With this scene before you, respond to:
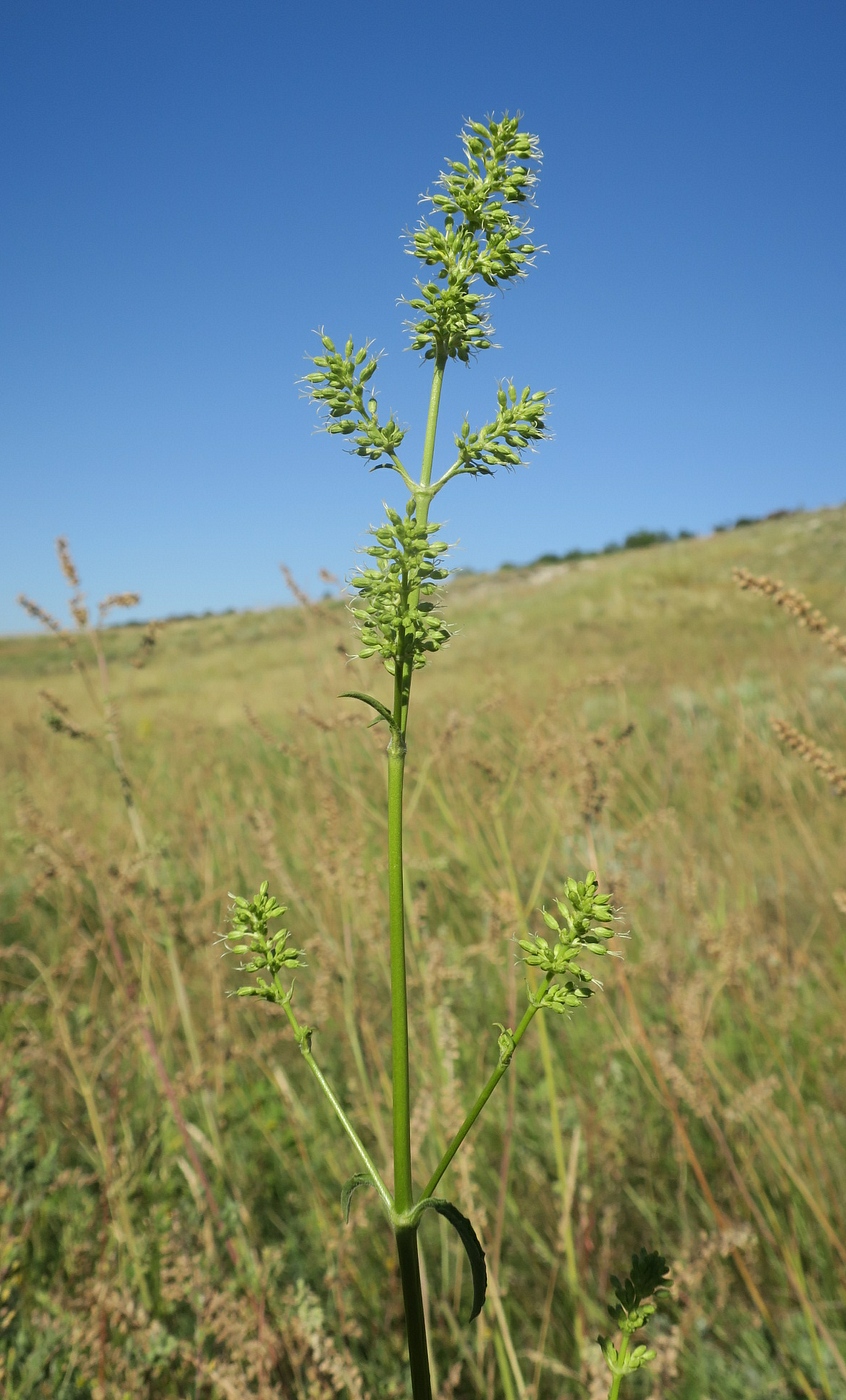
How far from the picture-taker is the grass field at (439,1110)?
233 centimetres

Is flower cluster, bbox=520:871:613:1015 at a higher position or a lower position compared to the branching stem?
higher

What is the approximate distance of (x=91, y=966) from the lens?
17.6ft

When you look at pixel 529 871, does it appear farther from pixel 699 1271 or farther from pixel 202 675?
pixel 202 675

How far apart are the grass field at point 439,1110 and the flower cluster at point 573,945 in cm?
44

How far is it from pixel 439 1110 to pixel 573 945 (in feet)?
7.64

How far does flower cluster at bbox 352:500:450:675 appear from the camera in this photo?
93 centimetres

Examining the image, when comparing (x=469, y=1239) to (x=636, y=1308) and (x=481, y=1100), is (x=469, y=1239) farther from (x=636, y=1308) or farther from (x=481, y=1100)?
(x=636, y=1308)

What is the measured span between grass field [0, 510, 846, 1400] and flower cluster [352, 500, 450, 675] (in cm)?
66

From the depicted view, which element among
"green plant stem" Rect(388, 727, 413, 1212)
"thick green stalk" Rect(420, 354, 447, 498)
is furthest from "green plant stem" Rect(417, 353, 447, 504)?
"green plant stem" Rect(388, 727, 413, 1212)

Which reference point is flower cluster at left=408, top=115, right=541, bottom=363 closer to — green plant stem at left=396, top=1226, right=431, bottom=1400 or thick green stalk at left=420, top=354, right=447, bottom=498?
thick green stalk at left=420, top=354, right=447, bottom=498

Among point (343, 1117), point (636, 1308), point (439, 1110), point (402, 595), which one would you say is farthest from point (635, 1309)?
point (439, 1110)

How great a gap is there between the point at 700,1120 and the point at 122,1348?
7.59 feet

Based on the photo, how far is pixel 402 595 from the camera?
3.12 feet

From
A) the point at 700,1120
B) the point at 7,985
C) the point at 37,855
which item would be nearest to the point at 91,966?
the point at 7,985
